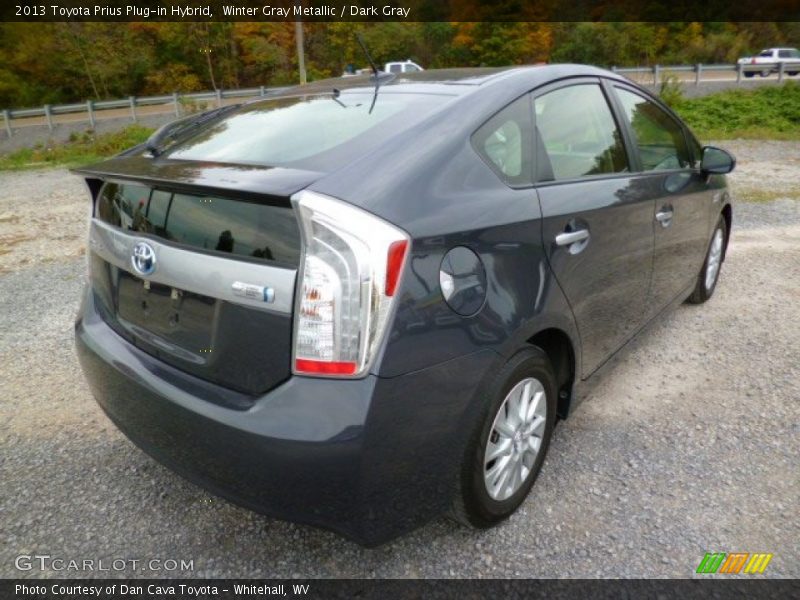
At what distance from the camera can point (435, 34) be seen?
4703 centimetres

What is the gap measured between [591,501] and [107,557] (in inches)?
72.5

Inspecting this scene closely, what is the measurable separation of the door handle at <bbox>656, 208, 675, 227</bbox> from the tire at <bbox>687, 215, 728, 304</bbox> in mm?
1113

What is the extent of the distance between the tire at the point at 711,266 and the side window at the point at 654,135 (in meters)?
0.86

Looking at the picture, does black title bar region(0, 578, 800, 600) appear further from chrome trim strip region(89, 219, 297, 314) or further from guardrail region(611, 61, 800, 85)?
guardrail region(611, 61, 800, 85)

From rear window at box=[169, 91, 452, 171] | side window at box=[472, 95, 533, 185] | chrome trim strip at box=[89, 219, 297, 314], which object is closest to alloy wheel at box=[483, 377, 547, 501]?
side window at box=[472, 95, 533, 185]

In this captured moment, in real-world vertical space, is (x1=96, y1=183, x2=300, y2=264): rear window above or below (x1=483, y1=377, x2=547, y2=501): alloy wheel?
above

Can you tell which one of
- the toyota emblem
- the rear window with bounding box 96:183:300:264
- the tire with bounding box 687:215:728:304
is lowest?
the tire with bounding box 687:215:728:304

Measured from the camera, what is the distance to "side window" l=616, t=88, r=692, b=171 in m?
2.94

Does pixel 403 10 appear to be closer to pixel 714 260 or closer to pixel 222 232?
pixel 714 260

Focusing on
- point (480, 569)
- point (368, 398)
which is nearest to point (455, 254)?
point (368, 398)

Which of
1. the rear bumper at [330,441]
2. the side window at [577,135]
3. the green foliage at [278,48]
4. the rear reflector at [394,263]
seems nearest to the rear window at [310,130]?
the rear reflector at [394,263]

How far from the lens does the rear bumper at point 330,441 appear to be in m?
1.56

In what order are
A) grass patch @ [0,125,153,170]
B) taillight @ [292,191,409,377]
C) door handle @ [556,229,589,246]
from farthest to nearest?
grass patch @ [0,125,153,170] → door handle @ [556,229,589,246] → taillight @ [292,191,409,377]
